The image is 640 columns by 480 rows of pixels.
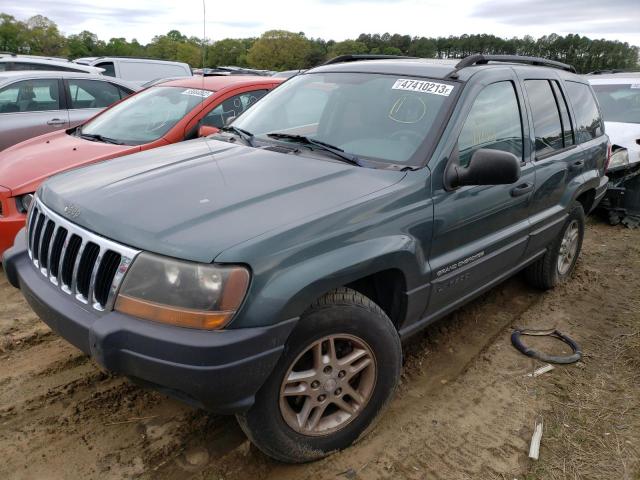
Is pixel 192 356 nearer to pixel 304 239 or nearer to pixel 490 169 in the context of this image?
pixel 304 239

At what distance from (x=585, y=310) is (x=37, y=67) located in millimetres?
9111

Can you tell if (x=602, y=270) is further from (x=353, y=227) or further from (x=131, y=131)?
(x=131, y=131)

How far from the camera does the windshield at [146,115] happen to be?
5.07 meters

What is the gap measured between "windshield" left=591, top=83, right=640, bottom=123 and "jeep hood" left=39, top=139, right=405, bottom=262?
6463mm

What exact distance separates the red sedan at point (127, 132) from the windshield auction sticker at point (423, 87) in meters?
1.69

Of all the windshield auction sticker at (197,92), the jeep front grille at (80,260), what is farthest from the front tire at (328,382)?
the windshield auction sticker at (197,92)

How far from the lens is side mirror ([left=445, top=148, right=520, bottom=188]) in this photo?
266 centimetres

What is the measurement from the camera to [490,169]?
8.75 ft

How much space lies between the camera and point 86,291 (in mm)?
2262

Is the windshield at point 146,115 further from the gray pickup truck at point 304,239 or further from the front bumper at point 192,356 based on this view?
the front bumper at point 192,356

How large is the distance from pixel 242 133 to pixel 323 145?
717mm

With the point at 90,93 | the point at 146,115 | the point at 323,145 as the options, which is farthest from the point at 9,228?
the point at 90,93

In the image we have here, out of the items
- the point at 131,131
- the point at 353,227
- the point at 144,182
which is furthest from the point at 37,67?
the point at 353,227

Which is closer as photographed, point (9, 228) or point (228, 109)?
point (9, 228)
